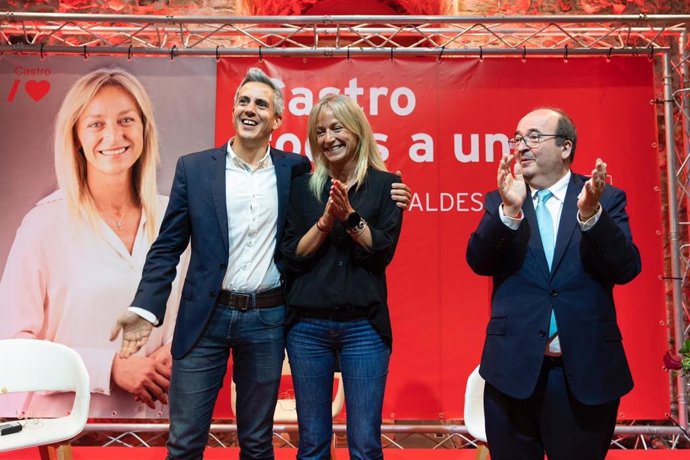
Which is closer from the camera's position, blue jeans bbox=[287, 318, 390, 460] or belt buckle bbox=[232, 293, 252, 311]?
blue jeans bbox=[287, 318, 390, 460]

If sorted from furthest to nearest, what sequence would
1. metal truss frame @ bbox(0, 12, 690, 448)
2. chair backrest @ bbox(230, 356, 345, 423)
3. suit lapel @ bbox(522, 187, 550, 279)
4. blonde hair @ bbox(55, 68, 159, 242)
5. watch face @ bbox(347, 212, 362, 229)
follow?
blonde hair @ bbox(55, 68, 159, 242) → metal truss frame @ bbox(0, 12, 690, 448) → chair backrest @ bbox(230, 356, 345, 423) → watch face @ bbox(347, 212, 362, 229) → suit lapel @ bbox(522, 187, 550, 279)

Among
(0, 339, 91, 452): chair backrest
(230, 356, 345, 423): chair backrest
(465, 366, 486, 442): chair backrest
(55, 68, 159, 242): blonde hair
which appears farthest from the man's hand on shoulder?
(55, 68, 159, 242): blonde hair

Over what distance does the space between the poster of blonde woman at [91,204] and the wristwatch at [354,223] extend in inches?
88.0

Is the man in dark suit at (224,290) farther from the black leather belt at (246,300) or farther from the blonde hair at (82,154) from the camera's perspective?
the blonde hair at (82,154)

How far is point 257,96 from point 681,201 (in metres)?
3.51

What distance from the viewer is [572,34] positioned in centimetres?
446

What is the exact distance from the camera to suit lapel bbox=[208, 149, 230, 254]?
2428mm

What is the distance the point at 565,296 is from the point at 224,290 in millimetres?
1235

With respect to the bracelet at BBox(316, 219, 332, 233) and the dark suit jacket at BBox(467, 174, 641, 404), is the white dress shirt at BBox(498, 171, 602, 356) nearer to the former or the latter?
the dark suit jacket at BBox(467, 174, 641, 404)

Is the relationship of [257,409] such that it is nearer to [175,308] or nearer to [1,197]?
[175,308]

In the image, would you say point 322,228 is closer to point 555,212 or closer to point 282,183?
point 282,183

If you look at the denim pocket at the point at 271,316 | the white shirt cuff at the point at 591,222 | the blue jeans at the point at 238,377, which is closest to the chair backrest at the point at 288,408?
the blue jeans at the point at 238,377

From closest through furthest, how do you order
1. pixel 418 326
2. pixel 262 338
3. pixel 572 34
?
pixel 262 338
pixel 418 326
pixel 572 34

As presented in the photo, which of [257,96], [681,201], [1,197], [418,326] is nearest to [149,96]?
[1,197]
